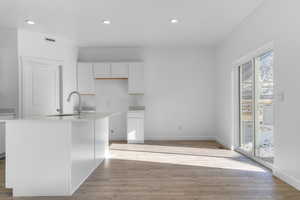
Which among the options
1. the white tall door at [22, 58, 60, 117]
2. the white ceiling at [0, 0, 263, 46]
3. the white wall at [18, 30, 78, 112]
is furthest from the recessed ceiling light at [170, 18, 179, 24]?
the white tall door at [22, 58, 60, 117]

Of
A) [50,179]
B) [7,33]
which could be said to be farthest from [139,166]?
[7,33]

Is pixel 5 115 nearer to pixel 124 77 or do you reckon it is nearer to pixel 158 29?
pixel 124 77

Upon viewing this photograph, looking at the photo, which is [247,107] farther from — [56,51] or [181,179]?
[56,51]

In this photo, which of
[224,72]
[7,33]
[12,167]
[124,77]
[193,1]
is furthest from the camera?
[124,77]

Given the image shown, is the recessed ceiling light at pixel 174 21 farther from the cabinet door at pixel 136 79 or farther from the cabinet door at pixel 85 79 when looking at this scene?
the cabinet door at pixel 85 79

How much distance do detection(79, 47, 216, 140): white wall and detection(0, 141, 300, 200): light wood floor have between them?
1.65m

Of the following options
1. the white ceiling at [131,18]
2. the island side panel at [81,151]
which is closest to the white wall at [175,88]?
the white ceiling at [131,18]

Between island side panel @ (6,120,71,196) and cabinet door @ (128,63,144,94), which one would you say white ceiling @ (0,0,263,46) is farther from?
island side panel @ (6,120,71,196)

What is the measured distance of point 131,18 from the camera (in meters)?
4.04

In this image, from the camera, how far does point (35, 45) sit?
4863mm

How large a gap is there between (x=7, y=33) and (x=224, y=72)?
5.02m

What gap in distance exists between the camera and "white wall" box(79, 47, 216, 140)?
608cm

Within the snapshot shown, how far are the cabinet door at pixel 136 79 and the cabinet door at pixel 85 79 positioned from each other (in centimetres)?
106

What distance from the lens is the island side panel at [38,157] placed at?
7.90 ft
